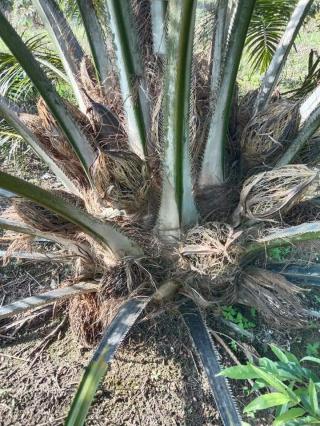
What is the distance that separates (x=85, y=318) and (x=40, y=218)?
443 mm

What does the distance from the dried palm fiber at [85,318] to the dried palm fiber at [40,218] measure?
0.29m

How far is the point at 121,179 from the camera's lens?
1366 millimetres

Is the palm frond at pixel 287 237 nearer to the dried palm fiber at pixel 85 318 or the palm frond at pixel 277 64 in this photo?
the palm frond at pixel 277 64

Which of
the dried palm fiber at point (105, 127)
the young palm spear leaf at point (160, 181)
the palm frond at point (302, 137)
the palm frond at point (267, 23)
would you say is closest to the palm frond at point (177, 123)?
the young palm spear leaf at point (160, 181)

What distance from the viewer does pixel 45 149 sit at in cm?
152

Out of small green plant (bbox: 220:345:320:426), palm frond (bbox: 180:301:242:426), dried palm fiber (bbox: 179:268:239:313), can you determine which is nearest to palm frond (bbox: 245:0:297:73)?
dried palm fiber (bbox: 179:268:239:313)

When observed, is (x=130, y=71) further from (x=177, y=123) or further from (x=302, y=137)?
(x=302, y=137)

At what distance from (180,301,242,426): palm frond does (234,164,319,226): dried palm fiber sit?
418mm

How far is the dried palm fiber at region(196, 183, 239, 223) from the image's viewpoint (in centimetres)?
155

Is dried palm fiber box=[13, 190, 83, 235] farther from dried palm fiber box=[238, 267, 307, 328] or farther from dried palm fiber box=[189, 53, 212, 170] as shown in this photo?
dried palm fiber box=[238, 267, 307, 328]

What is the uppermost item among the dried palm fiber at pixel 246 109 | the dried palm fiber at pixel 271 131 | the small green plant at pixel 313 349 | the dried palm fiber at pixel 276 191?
the dried palm fiber at pixel 246 109

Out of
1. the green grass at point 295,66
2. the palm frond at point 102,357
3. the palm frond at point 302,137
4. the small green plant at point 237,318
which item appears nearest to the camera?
the palm frond at point 102,357

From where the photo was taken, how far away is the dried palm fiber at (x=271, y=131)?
4.91 ft

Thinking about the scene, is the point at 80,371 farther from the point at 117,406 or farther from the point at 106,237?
the point at 106,237
